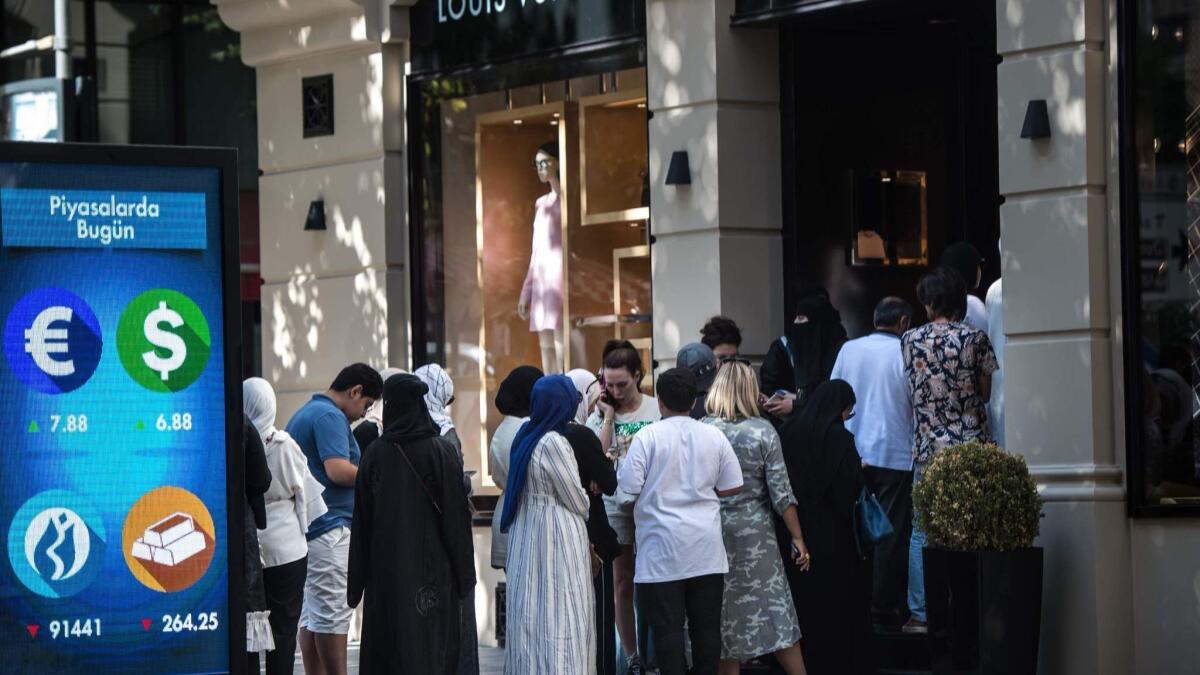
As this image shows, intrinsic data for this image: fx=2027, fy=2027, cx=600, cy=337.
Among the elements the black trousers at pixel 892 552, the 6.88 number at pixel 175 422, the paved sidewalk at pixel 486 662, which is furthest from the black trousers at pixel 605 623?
the 6.88 number at pixel 175 422

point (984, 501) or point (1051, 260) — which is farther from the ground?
point (1051, 260)

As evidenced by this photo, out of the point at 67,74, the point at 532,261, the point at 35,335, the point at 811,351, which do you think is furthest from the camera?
the point at 67,74

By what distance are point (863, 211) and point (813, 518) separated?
3.48m

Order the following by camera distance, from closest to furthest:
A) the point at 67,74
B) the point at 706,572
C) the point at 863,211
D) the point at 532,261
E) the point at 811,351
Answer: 1. the point at 706,572
2. the point at 811,351
3. the point at 863,211
4. the point at 532,261
5. the point at 67,74

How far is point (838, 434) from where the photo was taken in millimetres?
10945

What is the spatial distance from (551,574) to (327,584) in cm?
161

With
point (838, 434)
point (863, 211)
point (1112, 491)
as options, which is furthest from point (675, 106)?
point (1112, 491)

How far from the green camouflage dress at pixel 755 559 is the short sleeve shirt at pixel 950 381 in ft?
3.79

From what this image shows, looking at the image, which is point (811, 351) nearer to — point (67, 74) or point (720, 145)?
point (720, 145)

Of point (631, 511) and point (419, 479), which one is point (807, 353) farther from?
point (419, 479)

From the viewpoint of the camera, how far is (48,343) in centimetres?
746

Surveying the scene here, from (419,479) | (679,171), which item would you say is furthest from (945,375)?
(419,479)

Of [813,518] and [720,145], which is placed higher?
[720,145]

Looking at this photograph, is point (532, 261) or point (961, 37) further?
point (532, 261)
